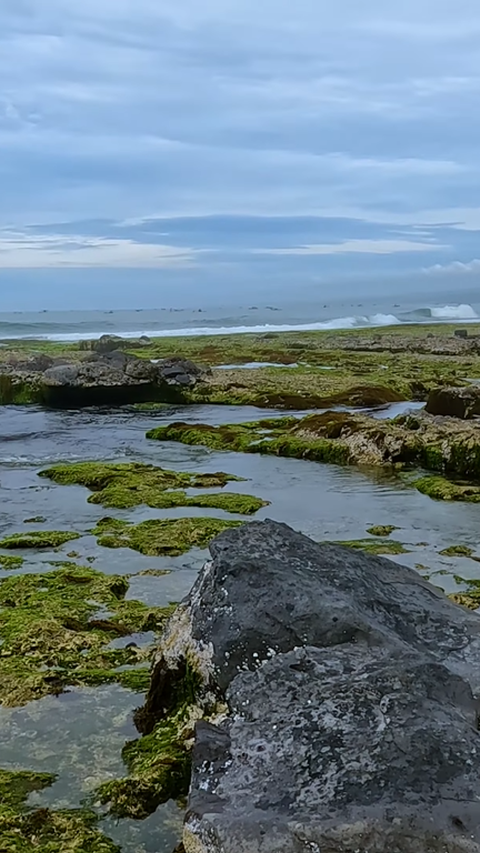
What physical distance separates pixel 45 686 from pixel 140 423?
20.6 meters

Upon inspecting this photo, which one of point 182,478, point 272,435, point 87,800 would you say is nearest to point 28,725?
point 87,800

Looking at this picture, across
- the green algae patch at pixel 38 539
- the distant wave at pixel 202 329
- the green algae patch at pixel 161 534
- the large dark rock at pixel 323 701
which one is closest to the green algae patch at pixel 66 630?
the large dark rock at pixel 323 701

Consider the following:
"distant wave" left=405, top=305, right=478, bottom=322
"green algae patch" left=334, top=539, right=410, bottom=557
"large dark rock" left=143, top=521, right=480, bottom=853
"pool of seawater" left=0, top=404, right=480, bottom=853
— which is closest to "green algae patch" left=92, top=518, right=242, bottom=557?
"pool of seawater" left=0, top=404, right=480, bottom=853

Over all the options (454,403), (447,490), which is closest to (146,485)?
(447,490)

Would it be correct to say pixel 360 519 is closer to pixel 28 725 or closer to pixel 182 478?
pixel 182 478

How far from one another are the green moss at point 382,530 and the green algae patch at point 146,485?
2.38 m

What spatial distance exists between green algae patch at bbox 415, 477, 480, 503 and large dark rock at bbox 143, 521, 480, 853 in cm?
830

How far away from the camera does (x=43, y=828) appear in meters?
5.30

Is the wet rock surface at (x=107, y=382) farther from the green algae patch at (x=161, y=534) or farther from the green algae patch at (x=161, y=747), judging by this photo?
the green algae patch at (x=161, y=747)

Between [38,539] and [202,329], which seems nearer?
[38,539]

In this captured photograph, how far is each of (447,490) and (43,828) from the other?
11939 millimetres

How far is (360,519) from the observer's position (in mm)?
14289

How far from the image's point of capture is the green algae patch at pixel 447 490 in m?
15.7

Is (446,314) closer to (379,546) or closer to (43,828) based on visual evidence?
(379,546)
